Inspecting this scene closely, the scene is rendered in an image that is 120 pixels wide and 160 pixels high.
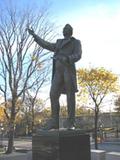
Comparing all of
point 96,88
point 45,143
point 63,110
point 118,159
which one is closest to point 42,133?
point 45,143

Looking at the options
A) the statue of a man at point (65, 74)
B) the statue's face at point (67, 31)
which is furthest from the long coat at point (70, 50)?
the statue's face at point (67, 31)

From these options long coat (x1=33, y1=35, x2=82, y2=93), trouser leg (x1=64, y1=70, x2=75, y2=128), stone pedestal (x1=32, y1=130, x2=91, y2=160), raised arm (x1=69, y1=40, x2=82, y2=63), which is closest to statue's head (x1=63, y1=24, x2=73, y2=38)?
long coat (x1=33, y1=35, x2=82, y2=93)

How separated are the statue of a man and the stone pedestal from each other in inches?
13.3

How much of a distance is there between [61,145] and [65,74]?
1.62 metres

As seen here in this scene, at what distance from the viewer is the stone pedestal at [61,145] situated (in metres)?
7.83

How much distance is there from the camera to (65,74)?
860 cm

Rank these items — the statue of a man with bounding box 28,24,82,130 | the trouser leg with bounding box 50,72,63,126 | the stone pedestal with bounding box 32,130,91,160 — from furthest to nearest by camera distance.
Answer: the trouser leg with bounding box 50,72,63,126, the statue of a man with bounding box 28,24,82,130, the stone pedestal with bounding box 32,130,91,160

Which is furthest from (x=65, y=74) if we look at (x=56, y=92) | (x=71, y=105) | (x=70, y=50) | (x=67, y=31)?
(x=67, y=31)

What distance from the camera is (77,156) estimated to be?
26.5 ft

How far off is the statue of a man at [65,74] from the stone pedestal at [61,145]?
0.34m

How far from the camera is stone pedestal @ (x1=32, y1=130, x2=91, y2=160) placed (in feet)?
25.7

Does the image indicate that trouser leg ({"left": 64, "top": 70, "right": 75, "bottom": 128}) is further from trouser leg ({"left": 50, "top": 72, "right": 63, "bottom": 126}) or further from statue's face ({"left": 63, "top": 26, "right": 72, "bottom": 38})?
statue's face ({"left": 63, "top": 26, "right": 72, "bottom": 38})

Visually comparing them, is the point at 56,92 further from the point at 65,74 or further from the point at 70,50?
the point at 70,50

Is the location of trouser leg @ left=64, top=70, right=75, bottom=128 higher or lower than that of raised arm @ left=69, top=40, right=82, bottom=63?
lower
